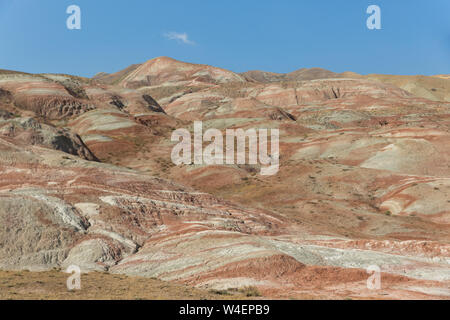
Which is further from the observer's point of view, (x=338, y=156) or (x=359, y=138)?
(x=359, y=138)

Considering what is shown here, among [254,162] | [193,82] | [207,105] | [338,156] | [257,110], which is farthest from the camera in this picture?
[193,82]

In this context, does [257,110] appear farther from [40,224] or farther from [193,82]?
[40,224]

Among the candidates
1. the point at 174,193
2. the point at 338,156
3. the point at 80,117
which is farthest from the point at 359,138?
the point at 80,117

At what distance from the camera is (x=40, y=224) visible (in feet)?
92.9

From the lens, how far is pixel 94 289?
719 inches

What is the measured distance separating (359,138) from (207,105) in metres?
72.9
